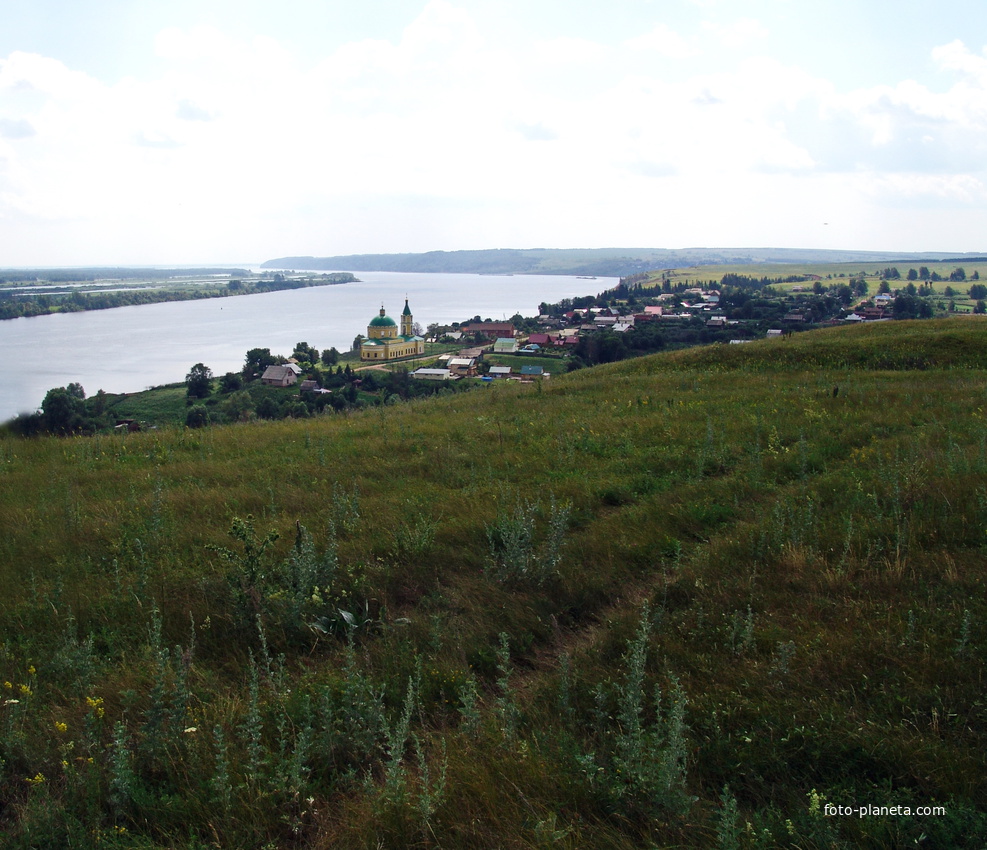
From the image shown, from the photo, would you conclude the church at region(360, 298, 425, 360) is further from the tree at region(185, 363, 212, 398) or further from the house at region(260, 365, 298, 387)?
the tree at region(185, 363, 212, 398)

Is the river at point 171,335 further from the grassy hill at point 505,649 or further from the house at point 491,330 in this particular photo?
the house at point 491,330

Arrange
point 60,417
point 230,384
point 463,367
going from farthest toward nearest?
1. point 463,367
2. point 230,384
3. point 60,417

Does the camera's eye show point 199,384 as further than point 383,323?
No

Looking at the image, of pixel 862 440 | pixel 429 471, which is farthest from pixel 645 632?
pixel 862 440

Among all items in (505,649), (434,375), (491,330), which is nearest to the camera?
(505,649)

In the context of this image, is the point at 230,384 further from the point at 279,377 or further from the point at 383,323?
the point at 383,323

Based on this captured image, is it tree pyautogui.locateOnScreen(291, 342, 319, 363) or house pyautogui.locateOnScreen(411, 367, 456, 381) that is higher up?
tree pyautogui.locateOnScreen(291, 342, 319, 363)

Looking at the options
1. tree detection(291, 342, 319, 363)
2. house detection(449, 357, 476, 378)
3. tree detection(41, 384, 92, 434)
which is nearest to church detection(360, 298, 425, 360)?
tree detection(291, 342, 319, 363)

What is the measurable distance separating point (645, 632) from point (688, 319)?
62630 millimetres

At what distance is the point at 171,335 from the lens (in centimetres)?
7469

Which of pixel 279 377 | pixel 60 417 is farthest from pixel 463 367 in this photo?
pixel 60 417

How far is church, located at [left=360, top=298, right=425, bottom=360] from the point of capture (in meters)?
61.3

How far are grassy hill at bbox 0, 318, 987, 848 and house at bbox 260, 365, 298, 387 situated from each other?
33.4 m

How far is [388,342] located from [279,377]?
23397mm
